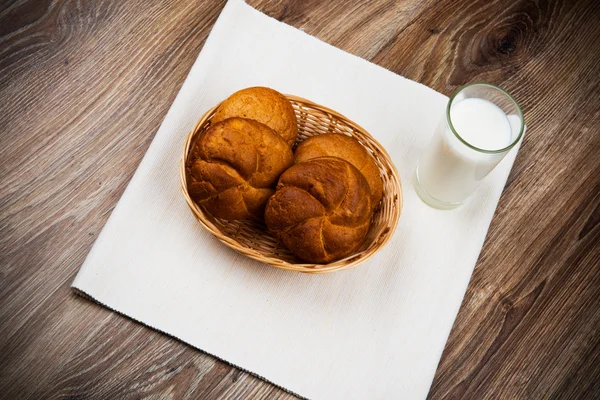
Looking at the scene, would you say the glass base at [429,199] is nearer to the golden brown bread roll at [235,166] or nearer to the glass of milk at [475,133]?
the glass of milk at [475,133]

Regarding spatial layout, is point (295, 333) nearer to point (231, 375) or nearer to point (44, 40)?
point (231, 375)

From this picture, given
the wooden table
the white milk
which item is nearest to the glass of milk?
the white milk

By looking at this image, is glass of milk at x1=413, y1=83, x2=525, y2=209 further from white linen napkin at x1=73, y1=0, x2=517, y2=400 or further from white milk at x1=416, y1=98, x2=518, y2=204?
white linen napkin at x1=73, y1=0, x2=517, y2=400

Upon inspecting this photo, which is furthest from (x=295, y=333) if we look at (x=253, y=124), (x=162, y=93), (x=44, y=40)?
(x=44, y=40)

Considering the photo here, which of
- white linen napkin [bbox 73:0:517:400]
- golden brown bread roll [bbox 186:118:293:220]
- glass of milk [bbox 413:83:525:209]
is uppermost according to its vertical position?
golden brown bread roll [bbox 186:118:293:220]

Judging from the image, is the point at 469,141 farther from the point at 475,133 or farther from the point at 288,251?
the point at 288,251

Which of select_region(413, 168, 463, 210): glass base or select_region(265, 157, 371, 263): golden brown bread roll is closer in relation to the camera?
select_region(265, 157, 371, 263): golden brown bread roll
